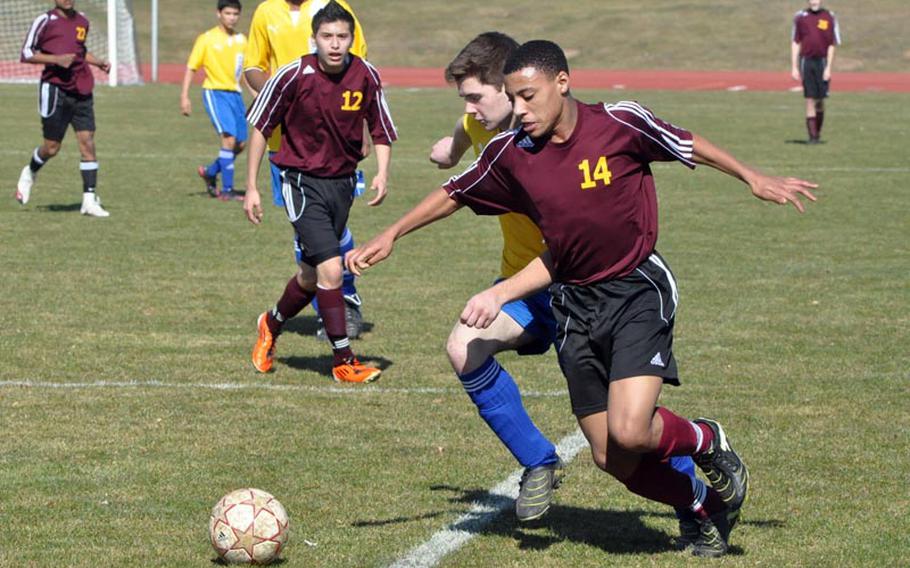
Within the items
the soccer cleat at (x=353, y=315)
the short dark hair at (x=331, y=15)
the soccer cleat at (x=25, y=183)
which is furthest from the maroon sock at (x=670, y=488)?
the soccer cleat at (x=25, y=183)

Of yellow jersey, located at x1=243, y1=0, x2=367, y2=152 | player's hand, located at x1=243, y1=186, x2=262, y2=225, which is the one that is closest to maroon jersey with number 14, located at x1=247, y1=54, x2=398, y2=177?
player's hand, located at x1=243, y1=186, x2=262, y2=225

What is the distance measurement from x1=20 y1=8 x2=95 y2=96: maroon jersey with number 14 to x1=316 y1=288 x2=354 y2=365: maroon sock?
23.5 ft

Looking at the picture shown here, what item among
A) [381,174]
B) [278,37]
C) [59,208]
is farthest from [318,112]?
[59,208]

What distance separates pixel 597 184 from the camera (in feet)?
16.8

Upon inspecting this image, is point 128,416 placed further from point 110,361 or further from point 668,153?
point 668,153

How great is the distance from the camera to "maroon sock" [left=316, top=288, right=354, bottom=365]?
8.32m

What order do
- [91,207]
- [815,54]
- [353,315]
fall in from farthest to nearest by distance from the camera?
[815,54] → [91,207] → [353,315]

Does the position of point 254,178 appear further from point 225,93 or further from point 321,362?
point 225,93

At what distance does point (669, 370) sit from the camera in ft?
16.7

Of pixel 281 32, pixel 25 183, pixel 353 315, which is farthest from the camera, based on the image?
pixel 25 183

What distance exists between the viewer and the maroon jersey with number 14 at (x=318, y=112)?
846 centimetres

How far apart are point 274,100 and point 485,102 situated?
286 centimetres

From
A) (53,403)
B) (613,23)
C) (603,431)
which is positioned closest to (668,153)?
(603,431)

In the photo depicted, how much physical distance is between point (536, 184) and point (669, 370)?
0.83m
